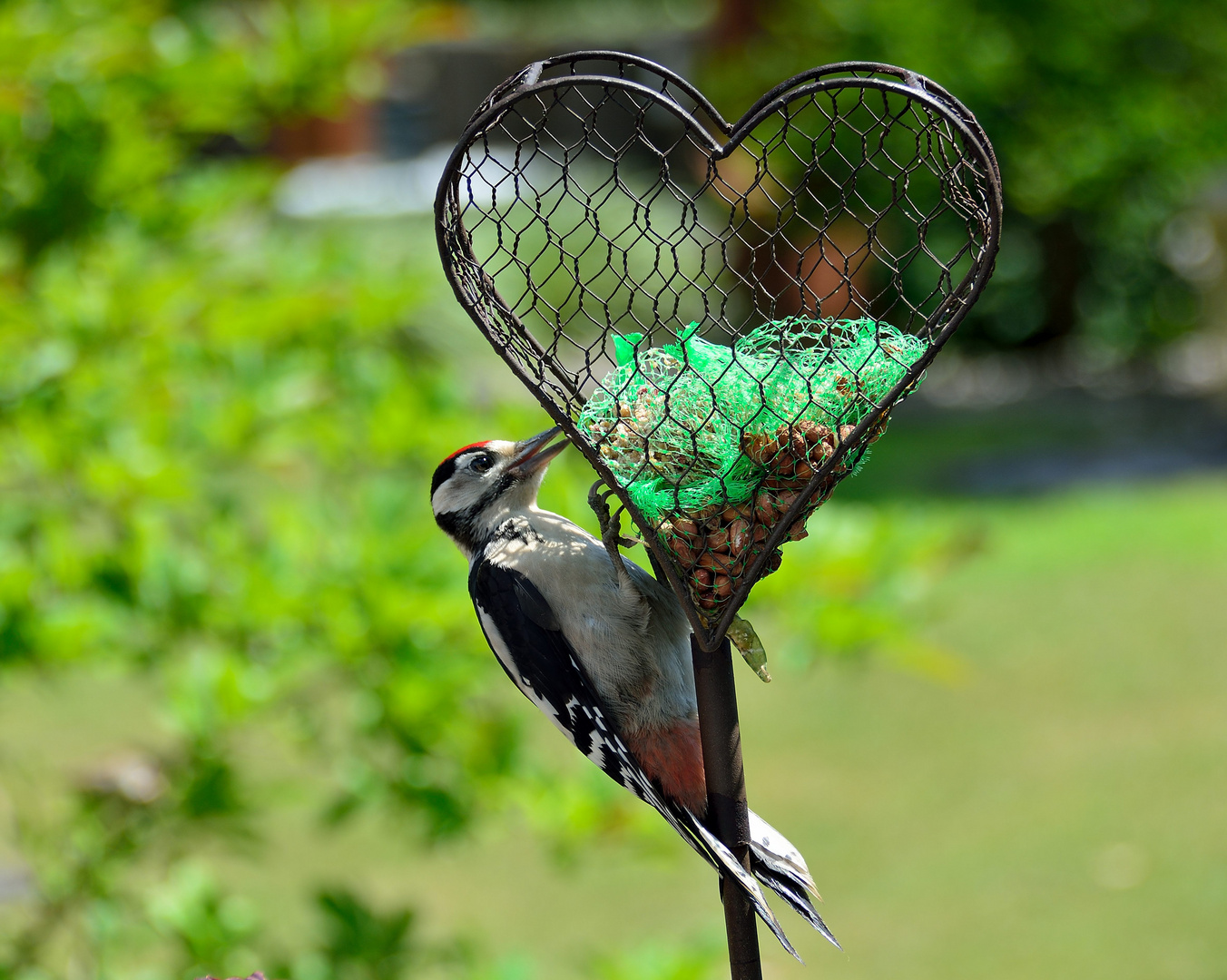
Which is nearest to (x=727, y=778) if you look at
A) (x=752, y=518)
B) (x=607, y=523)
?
(x=752, y=518)

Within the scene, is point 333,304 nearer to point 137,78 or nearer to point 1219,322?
point 137,78

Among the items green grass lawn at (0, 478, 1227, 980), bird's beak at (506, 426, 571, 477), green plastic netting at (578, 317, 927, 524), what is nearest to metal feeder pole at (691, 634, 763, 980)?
green plastic netting at (578, 317, 927, 524)

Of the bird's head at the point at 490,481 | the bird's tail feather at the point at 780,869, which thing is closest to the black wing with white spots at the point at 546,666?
the bird's head at the point at 490,481

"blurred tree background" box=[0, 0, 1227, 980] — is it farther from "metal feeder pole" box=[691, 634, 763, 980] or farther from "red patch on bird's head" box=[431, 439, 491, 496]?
"metal feeder pole" box=[691, 634, 763, 980]

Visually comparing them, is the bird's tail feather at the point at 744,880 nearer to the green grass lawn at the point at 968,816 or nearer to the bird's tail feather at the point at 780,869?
the bird's tail feather at the point at 780,869

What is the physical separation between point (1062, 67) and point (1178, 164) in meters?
1.43

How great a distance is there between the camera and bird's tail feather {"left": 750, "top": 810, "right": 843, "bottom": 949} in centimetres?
171

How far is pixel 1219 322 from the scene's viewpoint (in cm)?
1288

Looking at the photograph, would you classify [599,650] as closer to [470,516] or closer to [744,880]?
[470,516]

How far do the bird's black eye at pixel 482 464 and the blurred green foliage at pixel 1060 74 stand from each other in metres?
9.80

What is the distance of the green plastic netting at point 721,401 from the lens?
1616 millimetres

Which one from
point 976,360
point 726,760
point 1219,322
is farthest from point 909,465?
point 726,760

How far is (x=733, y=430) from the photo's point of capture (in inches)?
65.2

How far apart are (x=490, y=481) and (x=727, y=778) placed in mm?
992
